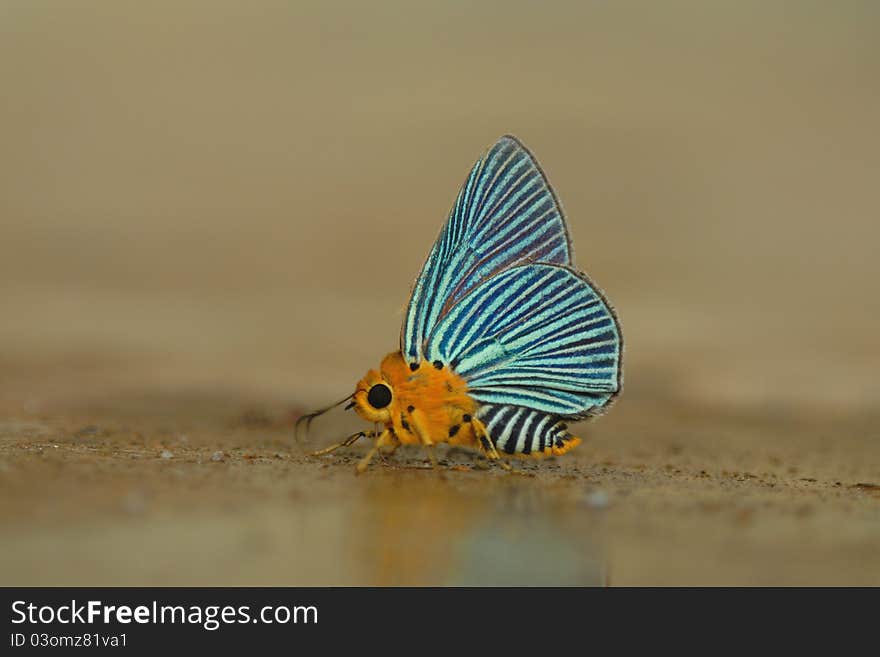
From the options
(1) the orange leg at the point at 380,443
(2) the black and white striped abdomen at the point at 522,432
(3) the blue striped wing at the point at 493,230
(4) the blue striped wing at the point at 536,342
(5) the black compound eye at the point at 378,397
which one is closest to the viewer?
(1) the orange leg at the point at 380,443

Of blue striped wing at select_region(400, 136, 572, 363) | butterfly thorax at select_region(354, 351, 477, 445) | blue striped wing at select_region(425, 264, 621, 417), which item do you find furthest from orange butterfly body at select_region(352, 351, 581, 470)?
blue striped wing at select_region(400, 136, 572, 363)

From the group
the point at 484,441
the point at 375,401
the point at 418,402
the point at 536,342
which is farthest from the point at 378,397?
the point at 536,342

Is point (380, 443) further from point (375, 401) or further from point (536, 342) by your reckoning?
point (536, 342)

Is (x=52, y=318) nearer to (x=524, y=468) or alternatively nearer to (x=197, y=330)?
(x=197, y=330)

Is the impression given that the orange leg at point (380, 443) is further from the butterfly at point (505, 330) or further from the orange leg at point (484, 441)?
the orange leg at point (484, 441)

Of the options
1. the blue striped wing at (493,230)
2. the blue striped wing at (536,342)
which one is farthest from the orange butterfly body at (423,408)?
the blue striped wing at (493,230)

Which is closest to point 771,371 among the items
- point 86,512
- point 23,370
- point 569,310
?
point 569,310
